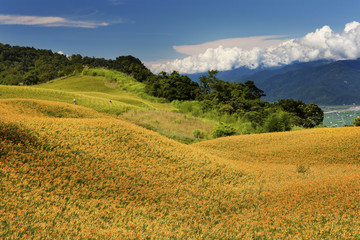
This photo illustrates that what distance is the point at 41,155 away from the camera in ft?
35.5

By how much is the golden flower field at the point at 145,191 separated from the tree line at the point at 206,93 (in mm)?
21396

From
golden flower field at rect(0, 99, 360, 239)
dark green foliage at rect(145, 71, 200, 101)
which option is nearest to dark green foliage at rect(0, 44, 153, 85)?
dark green foliage at rect(145, 71, 200, 101)

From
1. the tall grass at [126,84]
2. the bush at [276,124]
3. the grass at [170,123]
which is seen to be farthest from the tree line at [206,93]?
the grass at [170,123]

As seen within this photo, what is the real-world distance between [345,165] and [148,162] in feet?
51.5

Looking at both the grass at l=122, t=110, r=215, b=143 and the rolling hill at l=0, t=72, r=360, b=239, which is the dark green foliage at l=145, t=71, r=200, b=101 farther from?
the rolling hill at l=0, t=72, r=360, b=239

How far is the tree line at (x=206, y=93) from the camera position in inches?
1793

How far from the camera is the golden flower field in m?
7.64

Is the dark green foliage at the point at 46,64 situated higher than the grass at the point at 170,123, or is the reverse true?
the dark green foliage at the point at 46,64

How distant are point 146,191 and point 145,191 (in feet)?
0.17

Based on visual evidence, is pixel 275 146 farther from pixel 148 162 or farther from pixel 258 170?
pixel 148 162

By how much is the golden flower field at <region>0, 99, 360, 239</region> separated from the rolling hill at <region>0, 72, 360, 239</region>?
0.04 metres

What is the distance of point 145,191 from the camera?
1072cm

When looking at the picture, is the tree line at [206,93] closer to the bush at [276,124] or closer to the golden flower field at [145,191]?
the bush at [276,124]

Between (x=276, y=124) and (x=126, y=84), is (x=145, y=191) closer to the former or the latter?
(x=276, y=124)
